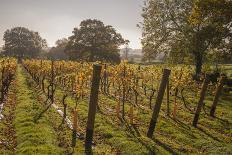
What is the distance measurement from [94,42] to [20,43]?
69.7 m

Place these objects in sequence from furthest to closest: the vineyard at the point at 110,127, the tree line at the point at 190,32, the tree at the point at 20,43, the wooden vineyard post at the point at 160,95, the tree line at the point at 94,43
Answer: the tree at the point at 20,43, the tree line at the point at 94,43, the tree line at the point at 190,32, the wooden vineyard post at the point at 160,95, the vineyard at the point at 110,127

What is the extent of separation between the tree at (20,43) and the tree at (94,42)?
6163 cm

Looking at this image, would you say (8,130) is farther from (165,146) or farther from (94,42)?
(94,42)

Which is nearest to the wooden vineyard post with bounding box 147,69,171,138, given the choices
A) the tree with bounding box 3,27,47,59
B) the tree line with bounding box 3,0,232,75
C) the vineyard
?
the vineyard

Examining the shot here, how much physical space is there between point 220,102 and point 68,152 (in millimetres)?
22625

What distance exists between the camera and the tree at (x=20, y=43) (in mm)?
139500

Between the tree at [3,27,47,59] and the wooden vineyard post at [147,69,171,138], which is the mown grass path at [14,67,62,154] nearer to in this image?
the wooden vineyard post at [147,69,171,138]

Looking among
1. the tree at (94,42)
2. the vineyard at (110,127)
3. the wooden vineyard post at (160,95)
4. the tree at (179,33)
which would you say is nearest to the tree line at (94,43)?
the tree at (94,42)

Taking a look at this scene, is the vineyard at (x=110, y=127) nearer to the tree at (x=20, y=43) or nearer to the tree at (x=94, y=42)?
the tree at (x=94, y=42)

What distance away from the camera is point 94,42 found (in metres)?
81.8

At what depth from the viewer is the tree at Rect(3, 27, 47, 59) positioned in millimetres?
139500

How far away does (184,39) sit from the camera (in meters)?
49.8

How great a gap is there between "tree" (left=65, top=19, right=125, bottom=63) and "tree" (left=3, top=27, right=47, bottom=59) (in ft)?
202

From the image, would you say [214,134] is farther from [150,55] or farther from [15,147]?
[150,55]
